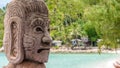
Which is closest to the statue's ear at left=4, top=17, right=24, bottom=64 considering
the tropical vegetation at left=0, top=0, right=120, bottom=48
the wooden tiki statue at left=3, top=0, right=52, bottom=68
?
the wooden tiki statue at left=3, top=0, right=52, bottom=68

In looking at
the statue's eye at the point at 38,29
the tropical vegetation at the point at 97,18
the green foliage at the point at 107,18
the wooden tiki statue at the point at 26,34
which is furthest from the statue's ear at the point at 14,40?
the green foliage at the point at 107,18

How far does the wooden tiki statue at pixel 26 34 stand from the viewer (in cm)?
225

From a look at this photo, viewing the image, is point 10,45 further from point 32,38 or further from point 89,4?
point 89,4

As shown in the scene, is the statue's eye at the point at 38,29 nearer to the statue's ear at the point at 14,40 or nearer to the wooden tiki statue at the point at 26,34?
the wooden tiki statue at the point at 26,34

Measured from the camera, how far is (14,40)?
7.47ft

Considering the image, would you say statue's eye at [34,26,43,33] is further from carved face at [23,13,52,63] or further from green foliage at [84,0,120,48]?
green foliage at [84,0,120,48]

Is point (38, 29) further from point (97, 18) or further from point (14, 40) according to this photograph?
point (97, 18)

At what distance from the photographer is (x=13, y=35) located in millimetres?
2281

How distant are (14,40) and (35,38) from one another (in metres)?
0.15

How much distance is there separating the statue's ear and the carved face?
4 centimetres

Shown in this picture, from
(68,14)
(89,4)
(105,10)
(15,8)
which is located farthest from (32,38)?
(89,4)

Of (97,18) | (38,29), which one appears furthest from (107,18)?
(38,29)

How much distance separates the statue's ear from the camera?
7.36ft

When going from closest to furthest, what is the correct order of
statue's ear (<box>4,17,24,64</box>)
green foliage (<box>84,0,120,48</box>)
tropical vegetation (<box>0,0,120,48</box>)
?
1. statue's ear (<box>4,17,24,64</box>)
2. tropical vegetation (<box>0,0,120,48</box>)
3. green foliage (<box>84,0,120,48</box>)
